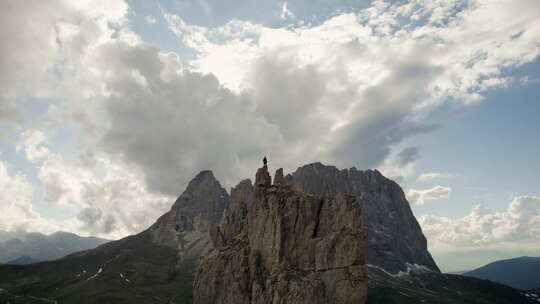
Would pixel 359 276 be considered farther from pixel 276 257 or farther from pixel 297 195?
pixel 297 195

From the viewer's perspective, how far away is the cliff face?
100125mm

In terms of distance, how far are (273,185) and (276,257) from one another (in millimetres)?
30283

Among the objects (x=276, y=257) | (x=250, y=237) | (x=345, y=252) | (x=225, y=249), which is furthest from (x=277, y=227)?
(x=225, y=249)

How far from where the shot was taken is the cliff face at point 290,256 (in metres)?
100

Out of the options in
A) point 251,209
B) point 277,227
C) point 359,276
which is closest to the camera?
point 359,276

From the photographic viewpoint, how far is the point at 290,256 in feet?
389

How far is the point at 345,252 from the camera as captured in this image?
101500mm

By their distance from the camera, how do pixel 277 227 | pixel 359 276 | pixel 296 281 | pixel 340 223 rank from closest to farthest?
pixel 359 276 < pixel 296 281 < pixel 340 223 < pixel 277 227

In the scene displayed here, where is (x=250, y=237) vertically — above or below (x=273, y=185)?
below

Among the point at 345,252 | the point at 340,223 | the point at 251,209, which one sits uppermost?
the point at 251,209

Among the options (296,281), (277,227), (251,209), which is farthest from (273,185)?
(296,281)

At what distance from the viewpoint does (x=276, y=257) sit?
119938 mm

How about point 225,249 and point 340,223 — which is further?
point 225,249

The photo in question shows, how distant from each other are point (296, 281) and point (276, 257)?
1558cm
